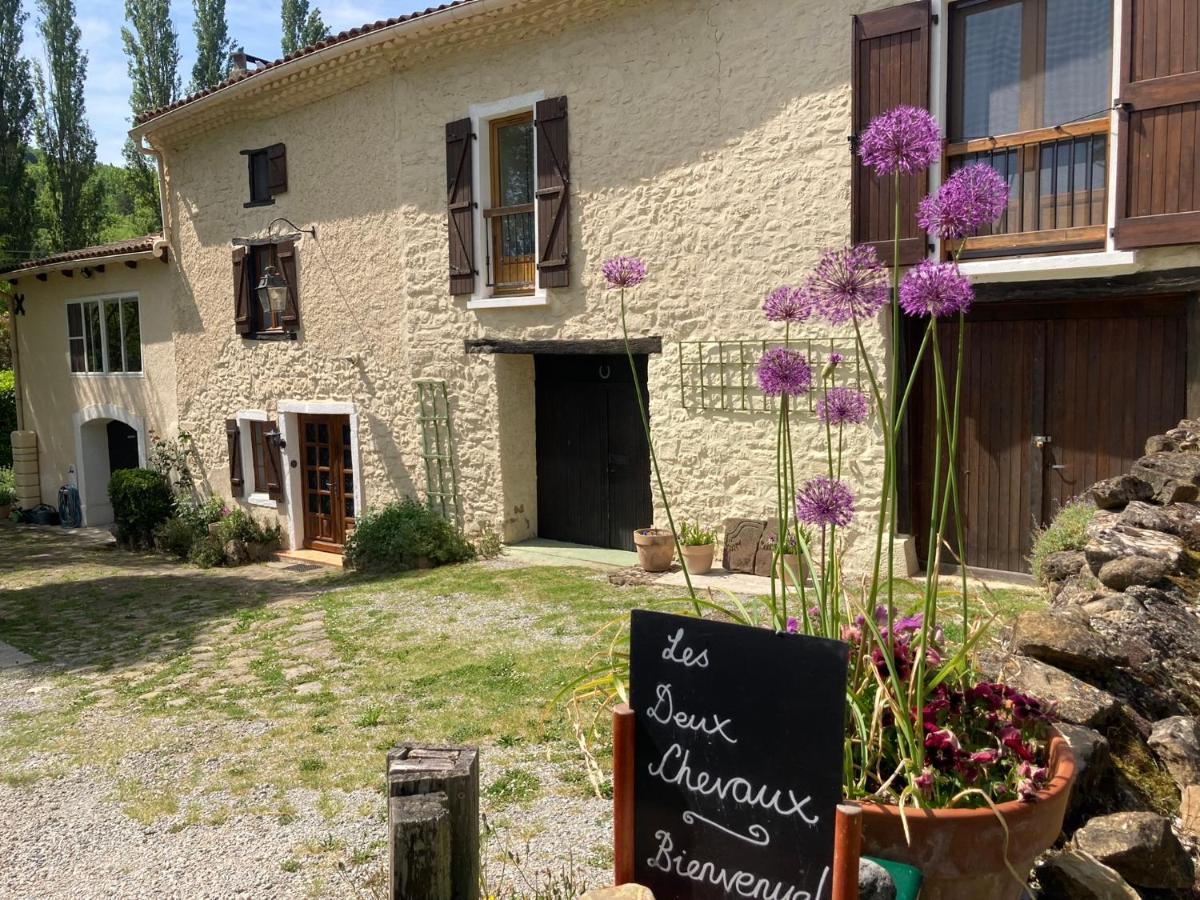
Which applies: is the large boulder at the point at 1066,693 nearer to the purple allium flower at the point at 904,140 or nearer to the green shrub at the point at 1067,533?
the purple allium flower at the point at 904,140

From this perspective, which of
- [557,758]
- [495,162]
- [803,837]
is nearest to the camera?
[803,837]

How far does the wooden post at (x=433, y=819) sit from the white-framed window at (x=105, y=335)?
44.8 ft

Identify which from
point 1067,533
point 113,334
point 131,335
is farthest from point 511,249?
point 113,334

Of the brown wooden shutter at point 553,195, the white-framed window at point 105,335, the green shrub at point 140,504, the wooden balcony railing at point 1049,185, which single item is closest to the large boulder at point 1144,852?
the wooden balcony railing at point 1049,185

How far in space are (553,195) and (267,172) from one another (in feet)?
15.7

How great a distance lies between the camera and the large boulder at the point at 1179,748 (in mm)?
3219

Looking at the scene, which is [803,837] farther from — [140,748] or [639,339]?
[639,339]

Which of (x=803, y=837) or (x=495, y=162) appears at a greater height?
(x=495, y=162)

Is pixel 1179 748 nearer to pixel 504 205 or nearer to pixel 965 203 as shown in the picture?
pixel 965 203

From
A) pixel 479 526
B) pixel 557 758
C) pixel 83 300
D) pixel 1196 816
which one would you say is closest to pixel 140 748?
pixel 557 758

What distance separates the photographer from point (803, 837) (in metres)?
2.03

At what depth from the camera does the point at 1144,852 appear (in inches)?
107

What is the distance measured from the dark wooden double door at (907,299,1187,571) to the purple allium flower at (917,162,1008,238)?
4744 millimetres

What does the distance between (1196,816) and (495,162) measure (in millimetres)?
8290
